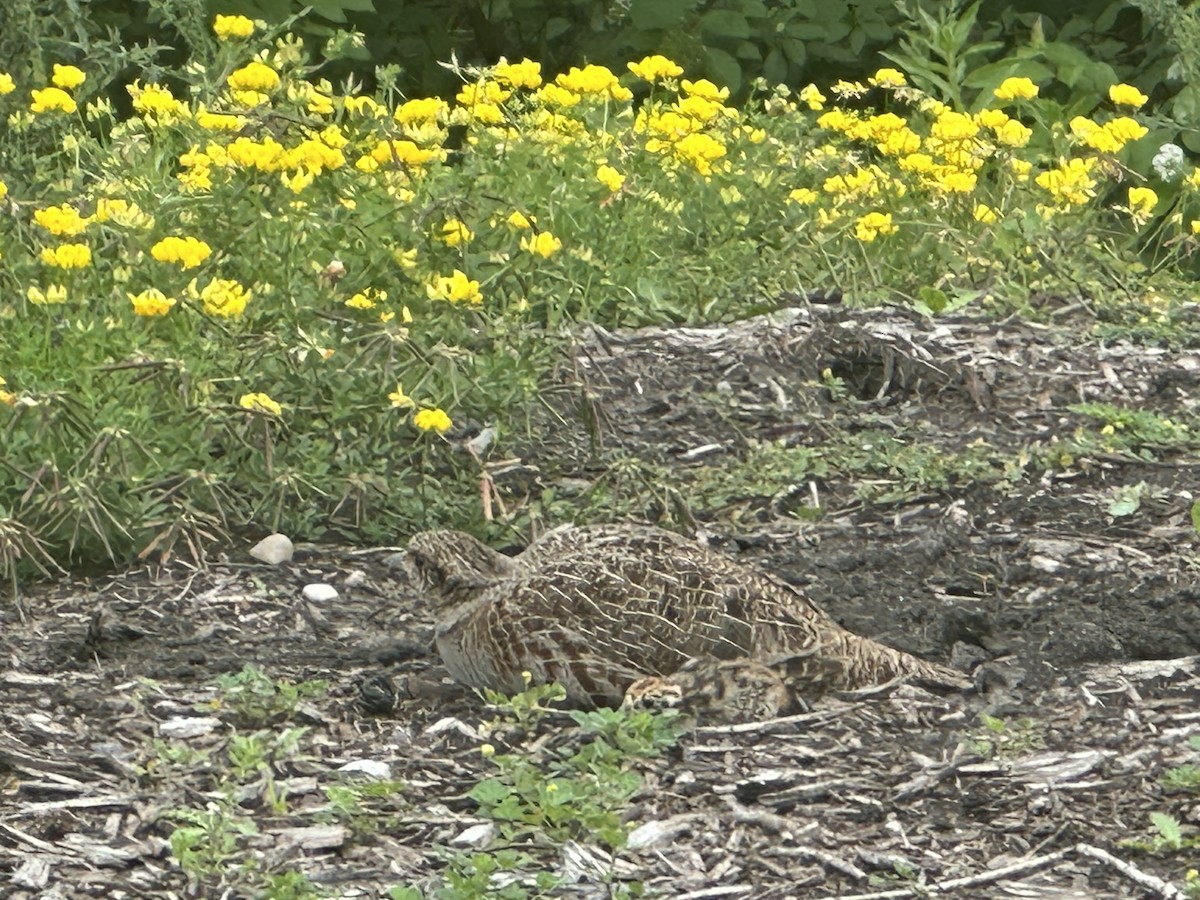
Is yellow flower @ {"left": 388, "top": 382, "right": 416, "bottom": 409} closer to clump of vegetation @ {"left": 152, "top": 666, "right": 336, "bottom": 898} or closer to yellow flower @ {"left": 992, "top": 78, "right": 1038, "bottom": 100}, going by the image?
clump of vegetation @ {"left": 152, "top": 666, "right": 336, "bottom": 898}

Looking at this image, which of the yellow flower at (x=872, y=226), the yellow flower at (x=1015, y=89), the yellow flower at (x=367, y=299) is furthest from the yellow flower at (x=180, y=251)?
the yellow flower at (x=1015, y=89)

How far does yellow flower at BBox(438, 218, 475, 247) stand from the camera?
637 centimetres

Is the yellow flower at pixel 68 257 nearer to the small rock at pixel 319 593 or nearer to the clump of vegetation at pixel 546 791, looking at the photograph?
the small rock at pixel 319 593

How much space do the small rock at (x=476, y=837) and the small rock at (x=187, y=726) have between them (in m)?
0.76

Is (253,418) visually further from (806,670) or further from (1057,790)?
(1057,790)

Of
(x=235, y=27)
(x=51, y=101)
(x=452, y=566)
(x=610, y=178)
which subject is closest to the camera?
(x=452, y=566)

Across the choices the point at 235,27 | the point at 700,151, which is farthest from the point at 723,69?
the point at 235,27

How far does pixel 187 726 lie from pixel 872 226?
3.91 metres

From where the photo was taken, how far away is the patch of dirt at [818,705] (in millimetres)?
3885

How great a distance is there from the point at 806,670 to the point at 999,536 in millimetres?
1315

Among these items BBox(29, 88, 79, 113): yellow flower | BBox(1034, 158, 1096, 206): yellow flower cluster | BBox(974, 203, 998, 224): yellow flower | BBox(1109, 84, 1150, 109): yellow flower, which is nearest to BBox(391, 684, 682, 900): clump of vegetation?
BBox(29, 88, 79, 113): yellow flower

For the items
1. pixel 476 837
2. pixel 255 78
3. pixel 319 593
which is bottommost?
pixel 319 593

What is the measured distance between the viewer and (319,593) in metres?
5.28

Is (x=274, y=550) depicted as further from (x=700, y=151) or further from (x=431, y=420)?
(x=700, y=151)
